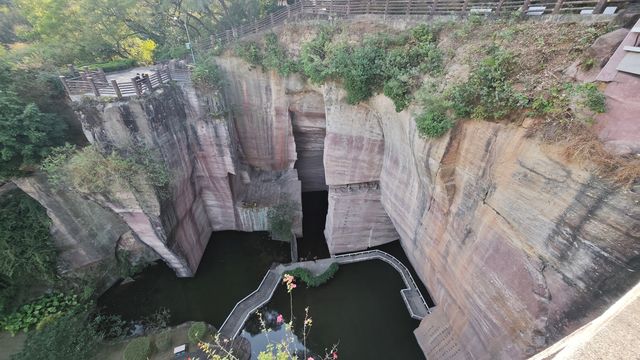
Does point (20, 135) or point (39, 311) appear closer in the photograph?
point (20, 135)

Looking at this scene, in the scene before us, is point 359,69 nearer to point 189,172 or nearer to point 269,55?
point 269,55

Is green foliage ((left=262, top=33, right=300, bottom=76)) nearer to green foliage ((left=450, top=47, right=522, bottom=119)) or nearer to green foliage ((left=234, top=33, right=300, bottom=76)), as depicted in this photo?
green foliage ((left=234, top=33, right=300, bottom=76))

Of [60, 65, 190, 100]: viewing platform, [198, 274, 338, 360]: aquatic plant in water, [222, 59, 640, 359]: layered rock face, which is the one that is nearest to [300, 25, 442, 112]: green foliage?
[222, 59, 640, 359]: layered rock face

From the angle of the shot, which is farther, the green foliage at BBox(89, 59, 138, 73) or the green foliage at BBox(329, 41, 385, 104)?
the green foliage at BBox(89, 59, 138, 73)

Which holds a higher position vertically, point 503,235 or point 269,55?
point 269,55

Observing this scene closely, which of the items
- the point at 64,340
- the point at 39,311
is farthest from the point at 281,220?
the point at 39,311

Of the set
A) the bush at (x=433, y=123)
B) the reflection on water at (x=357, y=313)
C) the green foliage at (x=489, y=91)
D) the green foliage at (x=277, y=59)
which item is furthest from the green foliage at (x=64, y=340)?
the green foliage at (x=489, y=91)
